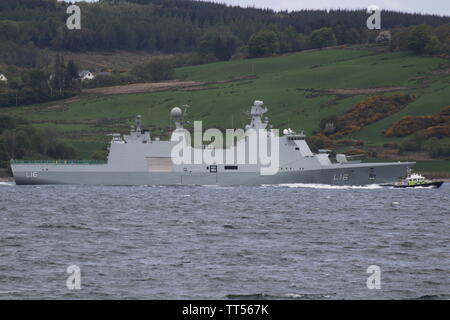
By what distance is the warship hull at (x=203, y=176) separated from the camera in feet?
222

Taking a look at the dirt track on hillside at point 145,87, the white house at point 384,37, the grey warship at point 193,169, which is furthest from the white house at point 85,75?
the grey warship at point 193,169

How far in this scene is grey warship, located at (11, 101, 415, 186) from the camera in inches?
2638

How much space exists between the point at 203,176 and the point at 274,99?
177 ft

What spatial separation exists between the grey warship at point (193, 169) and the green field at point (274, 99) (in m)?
22.8

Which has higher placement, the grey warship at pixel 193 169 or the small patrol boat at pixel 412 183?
the grey warship at pixel 193 169

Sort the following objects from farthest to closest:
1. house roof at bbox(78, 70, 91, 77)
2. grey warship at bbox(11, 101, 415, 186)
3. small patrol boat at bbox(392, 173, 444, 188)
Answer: house roof at bbox(78, 70, 91, 77) → small patrol boat at bbox(392, 173, 444, 188) → grey warship at bbox(11, 101, 415, 186)

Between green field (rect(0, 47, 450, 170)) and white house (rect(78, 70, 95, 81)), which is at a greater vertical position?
white house (rect(78, 70, 95, 81))

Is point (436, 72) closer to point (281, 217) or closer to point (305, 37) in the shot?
point (305, 37)

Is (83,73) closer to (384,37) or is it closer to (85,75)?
(85,75)

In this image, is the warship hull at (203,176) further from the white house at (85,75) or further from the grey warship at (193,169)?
the white house at (85,75)

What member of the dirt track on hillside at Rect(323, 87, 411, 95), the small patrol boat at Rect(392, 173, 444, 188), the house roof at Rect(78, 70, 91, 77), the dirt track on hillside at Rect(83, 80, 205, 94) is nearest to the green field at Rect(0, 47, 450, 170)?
the dirt track on hillside at Rect(323, 87, 411, 95)

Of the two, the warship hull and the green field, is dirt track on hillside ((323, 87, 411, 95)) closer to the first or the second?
the green field

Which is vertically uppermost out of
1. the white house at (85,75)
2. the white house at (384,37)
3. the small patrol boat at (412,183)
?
the white house at (384,37)

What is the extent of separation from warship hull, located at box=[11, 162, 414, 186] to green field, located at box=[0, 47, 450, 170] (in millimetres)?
22542
